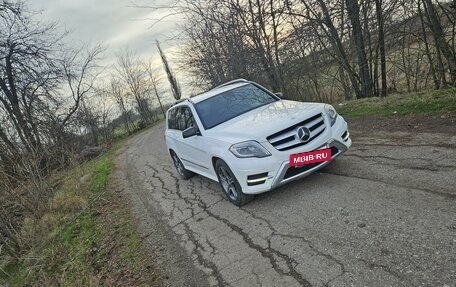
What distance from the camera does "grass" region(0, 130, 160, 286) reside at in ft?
15.9

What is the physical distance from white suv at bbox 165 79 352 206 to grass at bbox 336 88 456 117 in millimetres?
3340

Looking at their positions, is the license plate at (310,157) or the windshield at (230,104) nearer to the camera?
the license plate at (310,157)

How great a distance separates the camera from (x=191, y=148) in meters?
6.71

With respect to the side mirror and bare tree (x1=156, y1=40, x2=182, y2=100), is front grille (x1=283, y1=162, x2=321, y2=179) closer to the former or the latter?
the side mirror

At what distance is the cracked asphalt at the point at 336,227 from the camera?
326 centimetres

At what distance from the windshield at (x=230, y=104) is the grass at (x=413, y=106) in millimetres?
3691

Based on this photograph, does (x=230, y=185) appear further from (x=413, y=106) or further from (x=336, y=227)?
(x=413, y=106)

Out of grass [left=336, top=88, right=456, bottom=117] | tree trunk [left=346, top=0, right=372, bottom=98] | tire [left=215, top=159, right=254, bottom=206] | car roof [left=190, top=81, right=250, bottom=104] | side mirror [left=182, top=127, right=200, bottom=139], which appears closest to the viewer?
tire [left=215, top=159, right=254, bottom=206]

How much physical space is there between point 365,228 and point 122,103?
59759 millimetres

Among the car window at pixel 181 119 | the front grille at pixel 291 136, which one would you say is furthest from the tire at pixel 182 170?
the front grille at pixel 291 136

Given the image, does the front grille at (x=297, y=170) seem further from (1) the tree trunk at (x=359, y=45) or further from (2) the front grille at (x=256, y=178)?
(1) the tree trunk at (x=359, y=45)

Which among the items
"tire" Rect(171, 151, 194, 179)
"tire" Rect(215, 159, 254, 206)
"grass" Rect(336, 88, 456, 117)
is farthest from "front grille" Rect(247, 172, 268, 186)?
"grass" Rect(336, 88, 456, 117)

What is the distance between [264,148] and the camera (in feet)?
16.1

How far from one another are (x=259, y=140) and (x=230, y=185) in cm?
107
